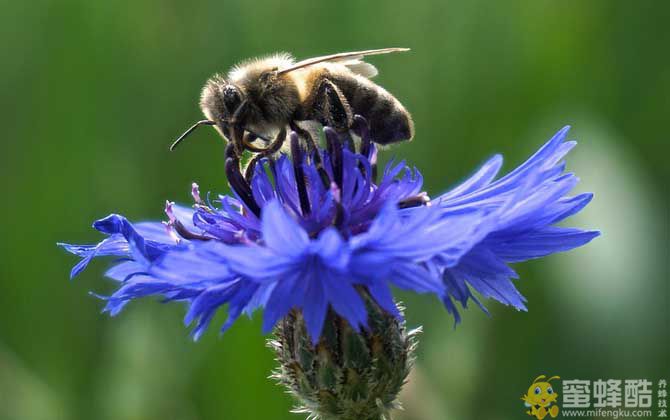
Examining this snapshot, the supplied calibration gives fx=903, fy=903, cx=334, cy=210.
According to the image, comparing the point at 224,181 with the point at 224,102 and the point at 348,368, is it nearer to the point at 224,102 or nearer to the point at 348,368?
the point at 224,102

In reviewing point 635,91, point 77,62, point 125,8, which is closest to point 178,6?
point 125,8

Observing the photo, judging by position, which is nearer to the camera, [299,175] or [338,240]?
[338,240]

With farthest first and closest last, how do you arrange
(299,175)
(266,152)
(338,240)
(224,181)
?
(224,181) < (266,152) < (299,175) < (338,240)

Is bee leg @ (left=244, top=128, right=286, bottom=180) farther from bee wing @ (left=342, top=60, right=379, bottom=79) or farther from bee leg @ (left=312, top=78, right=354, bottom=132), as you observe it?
bee wing @ (left=342, top=60, right=379, bottom=79)

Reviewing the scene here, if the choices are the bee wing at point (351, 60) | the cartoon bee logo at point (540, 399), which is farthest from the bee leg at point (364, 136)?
the cartoon bee logo at point (540, 399)

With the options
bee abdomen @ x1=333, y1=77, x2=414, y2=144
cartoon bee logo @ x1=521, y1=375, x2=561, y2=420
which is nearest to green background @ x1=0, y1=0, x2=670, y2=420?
cartoon bee logo @ x1=521, y1=375, x2=561, y2=420

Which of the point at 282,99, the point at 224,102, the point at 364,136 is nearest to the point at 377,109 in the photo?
the point at 364,136
